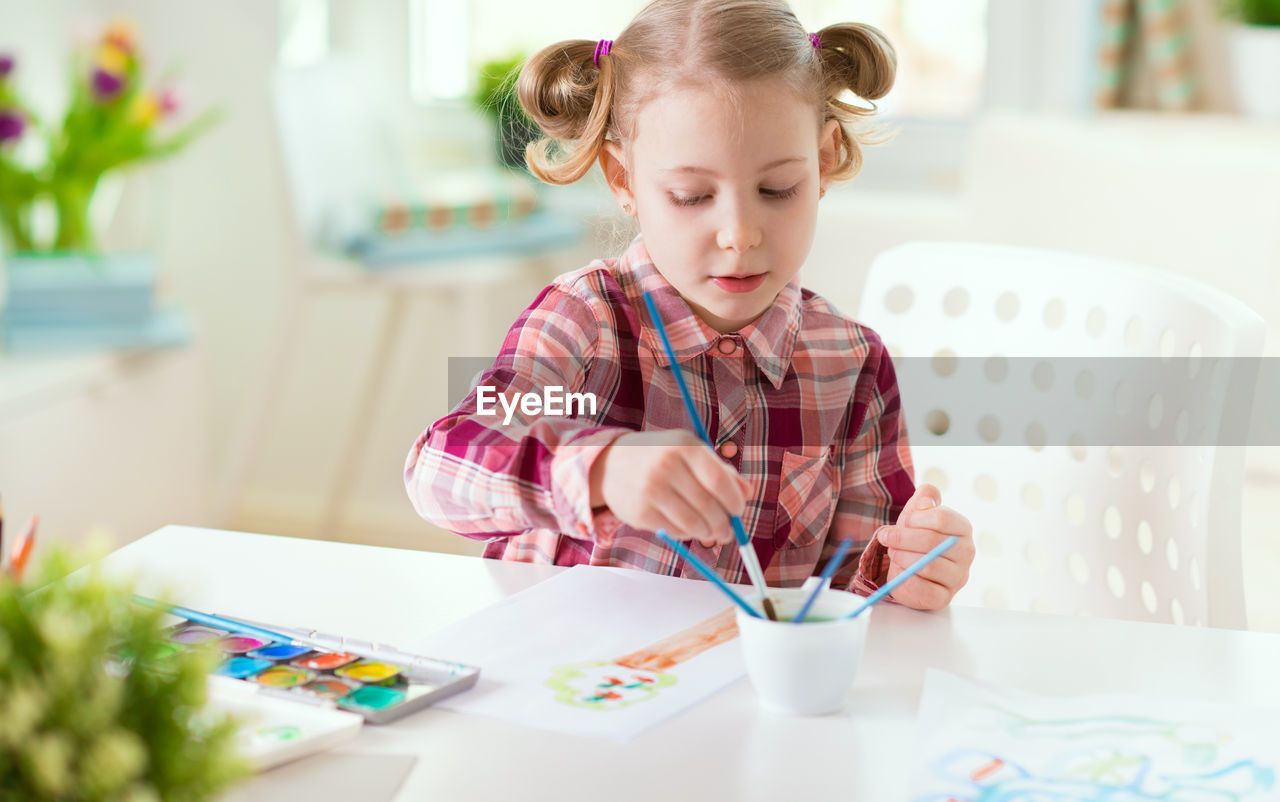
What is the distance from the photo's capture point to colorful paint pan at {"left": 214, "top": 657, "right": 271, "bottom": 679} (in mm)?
627

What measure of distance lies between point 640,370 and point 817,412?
5.9 inches

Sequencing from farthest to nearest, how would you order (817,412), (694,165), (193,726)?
(817,412)
(694,165)
(193,726)

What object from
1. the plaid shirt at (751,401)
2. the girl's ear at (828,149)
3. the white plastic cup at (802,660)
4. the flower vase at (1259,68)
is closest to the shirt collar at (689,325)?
the plaid shirt at (751,401)

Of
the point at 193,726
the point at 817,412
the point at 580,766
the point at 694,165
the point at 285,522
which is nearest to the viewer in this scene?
the point at 193,726

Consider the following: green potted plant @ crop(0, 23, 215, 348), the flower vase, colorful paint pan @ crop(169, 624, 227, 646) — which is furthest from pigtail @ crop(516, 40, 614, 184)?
the flower vase

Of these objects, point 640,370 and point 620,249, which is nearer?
point 640,370

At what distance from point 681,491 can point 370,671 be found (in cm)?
Result: 18

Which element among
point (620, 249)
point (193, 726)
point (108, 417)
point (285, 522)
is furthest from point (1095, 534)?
point (285, 522)

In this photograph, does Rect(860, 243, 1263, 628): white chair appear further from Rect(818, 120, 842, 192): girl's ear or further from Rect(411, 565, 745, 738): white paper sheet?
Rect(411, 565, 745, 738): white paper sheet

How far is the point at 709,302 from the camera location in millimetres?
920

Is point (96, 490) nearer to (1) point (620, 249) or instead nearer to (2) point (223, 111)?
(2) point (223, 111)

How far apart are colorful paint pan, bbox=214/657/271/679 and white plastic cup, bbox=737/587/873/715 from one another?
0.80 feet

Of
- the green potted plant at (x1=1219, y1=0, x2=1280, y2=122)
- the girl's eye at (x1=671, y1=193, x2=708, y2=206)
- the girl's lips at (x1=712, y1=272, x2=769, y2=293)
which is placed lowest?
the girl's lips at (x1=712, y1=272, x2=769, y2=293)

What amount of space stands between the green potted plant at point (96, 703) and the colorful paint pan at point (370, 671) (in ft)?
0.91
